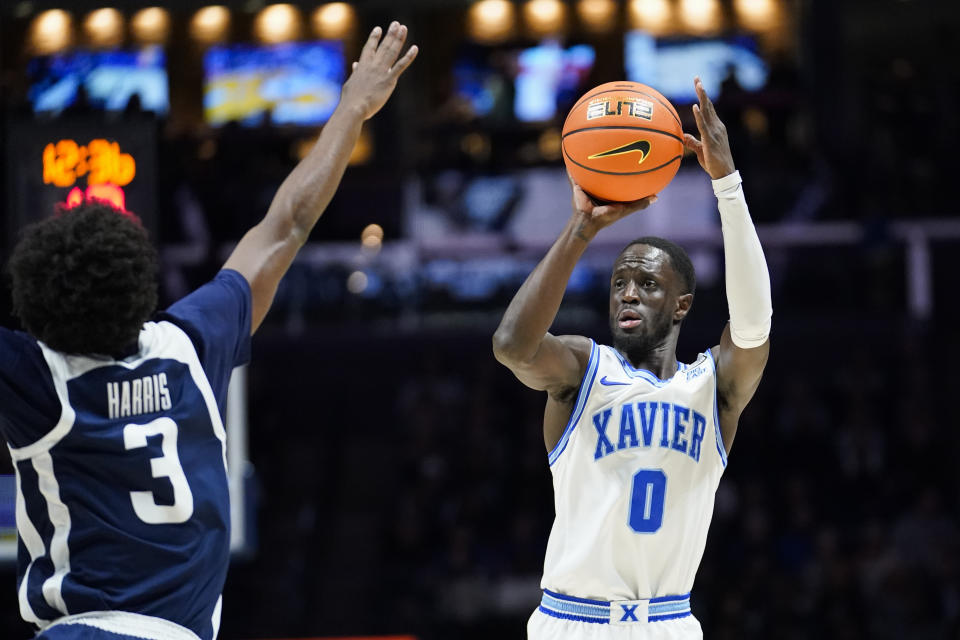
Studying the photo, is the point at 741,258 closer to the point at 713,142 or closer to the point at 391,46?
the point at 713,142

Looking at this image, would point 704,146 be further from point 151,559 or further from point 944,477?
point 944,477

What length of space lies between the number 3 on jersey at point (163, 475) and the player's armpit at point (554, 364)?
1182mm

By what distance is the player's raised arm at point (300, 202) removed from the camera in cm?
321

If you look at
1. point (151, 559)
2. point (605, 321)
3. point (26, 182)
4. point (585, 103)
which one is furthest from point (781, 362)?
point (151, 559)

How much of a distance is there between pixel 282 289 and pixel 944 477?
7517mm

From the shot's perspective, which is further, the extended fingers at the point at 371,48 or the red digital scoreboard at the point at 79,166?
the red digital scoreboard at the point at 79,166

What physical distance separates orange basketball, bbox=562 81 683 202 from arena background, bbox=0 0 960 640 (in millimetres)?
7110

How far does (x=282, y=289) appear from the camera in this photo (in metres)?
13.9

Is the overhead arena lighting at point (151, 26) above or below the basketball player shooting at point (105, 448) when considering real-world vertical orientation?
above

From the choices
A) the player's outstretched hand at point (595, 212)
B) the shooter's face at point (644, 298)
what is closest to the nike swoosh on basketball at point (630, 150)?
the player's outstretched hand at point (595, 212)

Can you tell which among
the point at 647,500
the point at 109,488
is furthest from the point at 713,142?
the point at 109,488

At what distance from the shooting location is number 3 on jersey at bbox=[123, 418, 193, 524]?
8.79ft

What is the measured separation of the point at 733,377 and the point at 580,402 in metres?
0.52

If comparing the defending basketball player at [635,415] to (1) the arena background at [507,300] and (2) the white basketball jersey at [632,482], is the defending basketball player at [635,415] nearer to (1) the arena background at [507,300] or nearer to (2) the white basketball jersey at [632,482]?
(2) the white basketball jersey at [632,482]
